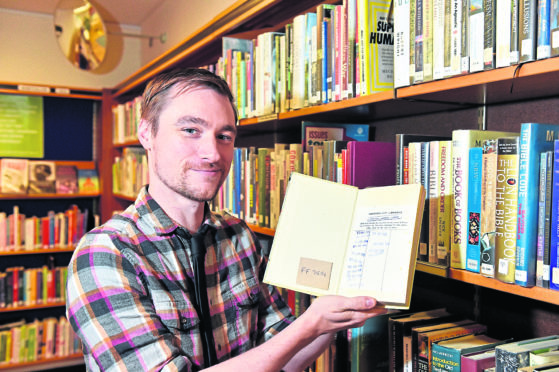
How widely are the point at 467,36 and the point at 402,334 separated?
0.72m

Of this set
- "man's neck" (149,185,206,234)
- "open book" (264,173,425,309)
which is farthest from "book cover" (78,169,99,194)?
"open book" (264,173,425,309)

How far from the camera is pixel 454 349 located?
1.04 metres

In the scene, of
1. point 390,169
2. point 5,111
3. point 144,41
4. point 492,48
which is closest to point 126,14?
point 144,41

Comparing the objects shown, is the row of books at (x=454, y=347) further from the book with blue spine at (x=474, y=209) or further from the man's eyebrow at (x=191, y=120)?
the man's eyebrow at (x=191, y=120)

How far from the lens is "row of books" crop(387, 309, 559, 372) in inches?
35.6

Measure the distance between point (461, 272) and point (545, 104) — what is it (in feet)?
1.56

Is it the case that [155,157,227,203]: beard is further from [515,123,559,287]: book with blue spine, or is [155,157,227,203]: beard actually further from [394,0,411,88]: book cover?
[515,123,559,287]: book with blue spine

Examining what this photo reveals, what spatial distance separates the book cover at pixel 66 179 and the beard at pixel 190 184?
317 cm

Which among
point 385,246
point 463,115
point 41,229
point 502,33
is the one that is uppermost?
point 502,33

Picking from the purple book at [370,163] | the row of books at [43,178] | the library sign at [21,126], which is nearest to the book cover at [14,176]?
Answer: the row of books at [43,178]

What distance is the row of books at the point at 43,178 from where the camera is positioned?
3738 mm

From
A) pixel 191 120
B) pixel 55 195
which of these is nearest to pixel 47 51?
pixel 55 195

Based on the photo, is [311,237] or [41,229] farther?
[41,229]

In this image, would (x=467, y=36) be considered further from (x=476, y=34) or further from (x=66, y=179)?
(x=66, y=179)
